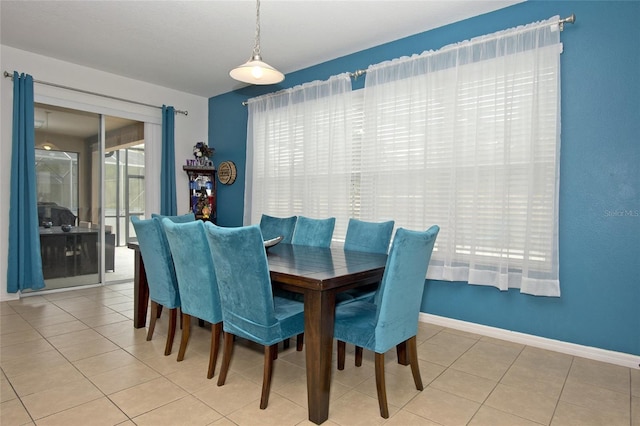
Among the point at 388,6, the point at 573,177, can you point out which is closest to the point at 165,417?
the point at 573,177

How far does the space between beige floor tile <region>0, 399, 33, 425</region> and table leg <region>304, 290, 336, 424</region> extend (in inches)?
54.9

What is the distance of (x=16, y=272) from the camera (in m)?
3.87

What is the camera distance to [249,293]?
76.7 inches

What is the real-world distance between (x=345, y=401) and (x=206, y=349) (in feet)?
4.02

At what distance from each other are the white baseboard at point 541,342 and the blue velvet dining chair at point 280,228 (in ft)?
4.90

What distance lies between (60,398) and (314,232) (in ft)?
6.82

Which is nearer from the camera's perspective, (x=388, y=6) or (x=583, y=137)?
(x=583, y=137)

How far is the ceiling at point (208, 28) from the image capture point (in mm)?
3025

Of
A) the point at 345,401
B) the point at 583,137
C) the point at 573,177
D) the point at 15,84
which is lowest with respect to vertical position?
the point at 345,401

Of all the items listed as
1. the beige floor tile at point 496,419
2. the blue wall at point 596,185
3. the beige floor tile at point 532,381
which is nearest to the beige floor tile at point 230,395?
the beige floor tile at point 496,419

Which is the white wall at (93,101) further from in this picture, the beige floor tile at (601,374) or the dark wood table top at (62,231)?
the beige floor tile at (601,374)

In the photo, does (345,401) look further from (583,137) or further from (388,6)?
(388,6)

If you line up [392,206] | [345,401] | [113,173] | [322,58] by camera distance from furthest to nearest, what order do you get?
[113,173] → [322,58] → [392,206] → [345,401]

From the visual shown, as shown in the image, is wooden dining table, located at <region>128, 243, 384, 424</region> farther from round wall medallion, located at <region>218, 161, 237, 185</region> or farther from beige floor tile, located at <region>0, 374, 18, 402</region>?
round wall medallion, located at <region>218, 161, 237, 185</region>
